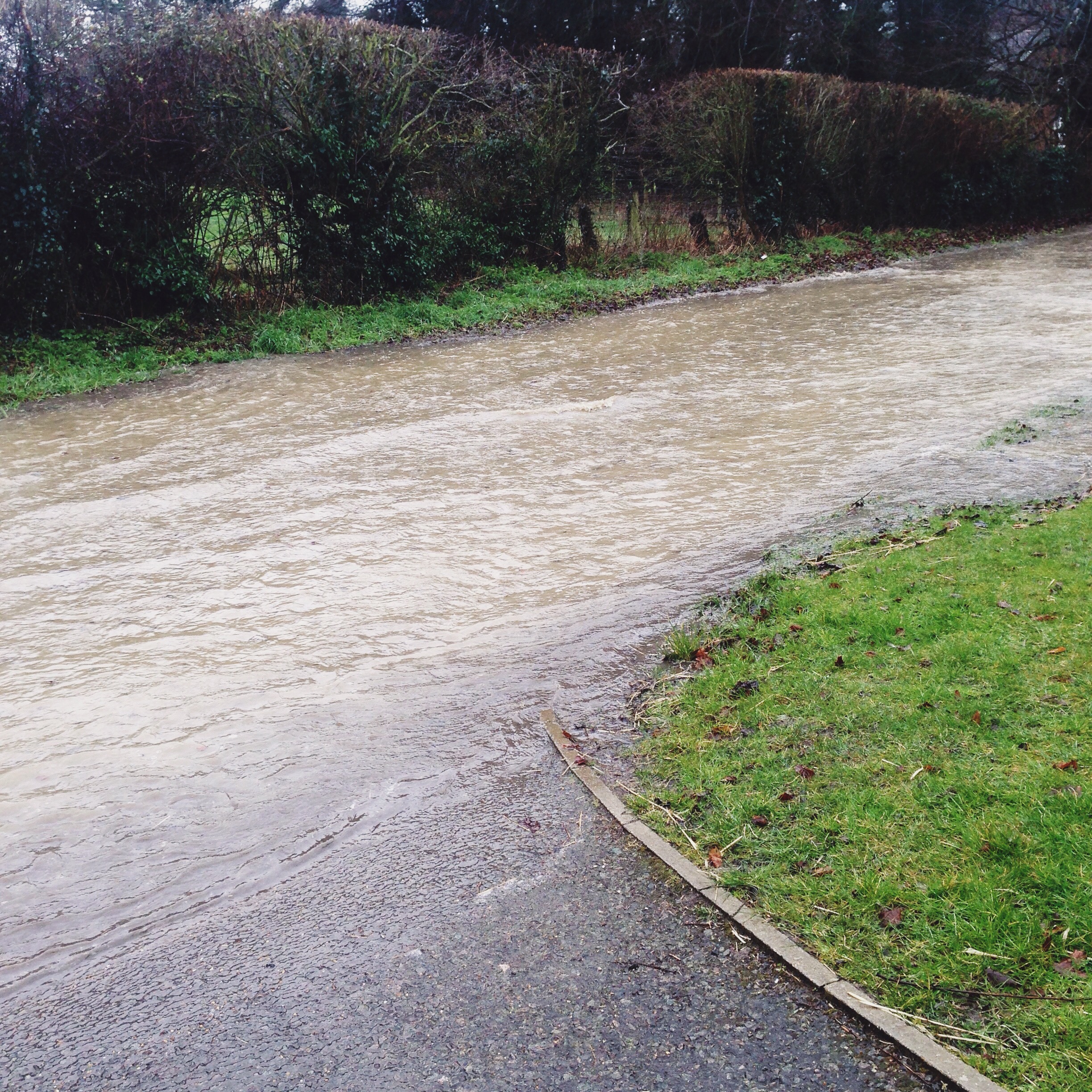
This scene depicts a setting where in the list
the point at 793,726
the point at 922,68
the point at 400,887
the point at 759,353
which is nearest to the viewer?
the point at 400,887

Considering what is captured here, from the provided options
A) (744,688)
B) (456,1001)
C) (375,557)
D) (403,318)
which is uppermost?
(403,318)

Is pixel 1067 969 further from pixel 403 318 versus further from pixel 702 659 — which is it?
pixel 403 318

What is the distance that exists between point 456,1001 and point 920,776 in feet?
6.52

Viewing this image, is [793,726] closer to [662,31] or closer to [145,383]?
[145,383]

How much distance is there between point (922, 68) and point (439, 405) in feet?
95.0

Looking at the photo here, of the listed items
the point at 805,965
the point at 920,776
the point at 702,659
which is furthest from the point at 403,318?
the point at 805,965

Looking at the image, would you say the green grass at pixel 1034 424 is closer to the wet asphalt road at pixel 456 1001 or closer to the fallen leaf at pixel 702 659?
the fallen leaf at pixel 702 659

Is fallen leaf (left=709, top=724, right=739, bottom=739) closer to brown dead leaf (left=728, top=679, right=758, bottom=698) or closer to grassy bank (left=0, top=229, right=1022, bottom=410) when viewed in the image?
brown dead leaf (left=728, top=679, right=758, bottom=698)

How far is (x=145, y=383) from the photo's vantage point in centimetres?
1205

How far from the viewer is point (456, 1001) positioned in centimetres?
324

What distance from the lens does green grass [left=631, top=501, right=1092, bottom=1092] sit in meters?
3.07

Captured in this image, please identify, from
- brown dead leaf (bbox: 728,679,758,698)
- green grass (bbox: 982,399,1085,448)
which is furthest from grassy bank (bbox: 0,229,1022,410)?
brown dead leaf (bbox: 728,679,758,698)

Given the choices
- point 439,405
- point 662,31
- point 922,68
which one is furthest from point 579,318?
point 922,68

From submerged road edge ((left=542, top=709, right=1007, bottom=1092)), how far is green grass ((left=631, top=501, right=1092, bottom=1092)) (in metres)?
0.05
